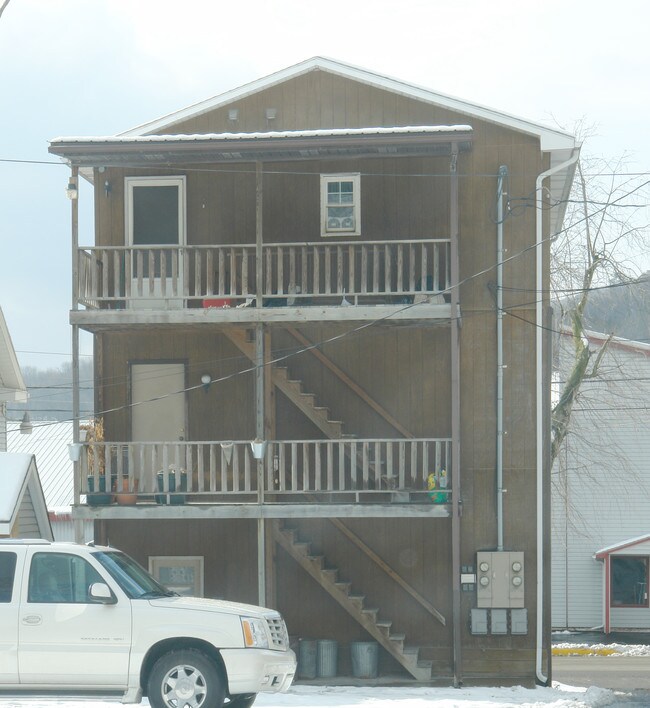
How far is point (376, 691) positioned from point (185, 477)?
442 centimetres

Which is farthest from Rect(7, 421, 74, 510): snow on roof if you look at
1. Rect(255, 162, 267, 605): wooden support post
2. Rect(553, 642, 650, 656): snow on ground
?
Rect(255, 162, 267, 605): wooden support post

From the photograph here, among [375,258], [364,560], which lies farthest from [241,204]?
[364,560]

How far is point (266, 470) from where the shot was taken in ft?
63.5

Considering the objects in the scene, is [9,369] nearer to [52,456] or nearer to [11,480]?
[11,480]

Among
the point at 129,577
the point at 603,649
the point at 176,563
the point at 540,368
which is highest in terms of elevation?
the point at 540,368

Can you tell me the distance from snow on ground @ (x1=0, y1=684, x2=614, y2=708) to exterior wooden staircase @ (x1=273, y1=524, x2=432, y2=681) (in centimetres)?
95

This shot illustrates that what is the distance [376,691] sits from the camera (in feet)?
58.4

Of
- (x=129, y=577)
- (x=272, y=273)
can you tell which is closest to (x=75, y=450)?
(x=272, y=273)

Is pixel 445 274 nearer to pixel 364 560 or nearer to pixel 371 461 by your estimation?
pixel 371 461

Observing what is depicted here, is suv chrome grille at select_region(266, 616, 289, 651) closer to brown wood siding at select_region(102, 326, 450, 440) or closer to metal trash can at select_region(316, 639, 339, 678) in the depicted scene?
metal trash can at select_region(316, 639, 339, 678)

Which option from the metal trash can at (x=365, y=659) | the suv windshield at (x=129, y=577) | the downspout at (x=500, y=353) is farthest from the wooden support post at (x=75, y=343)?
the downspout at (x=500, y=353)

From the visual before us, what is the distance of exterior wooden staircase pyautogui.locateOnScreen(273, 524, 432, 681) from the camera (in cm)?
1909

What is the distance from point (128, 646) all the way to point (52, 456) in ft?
98.7

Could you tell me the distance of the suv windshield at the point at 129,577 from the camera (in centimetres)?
1219
